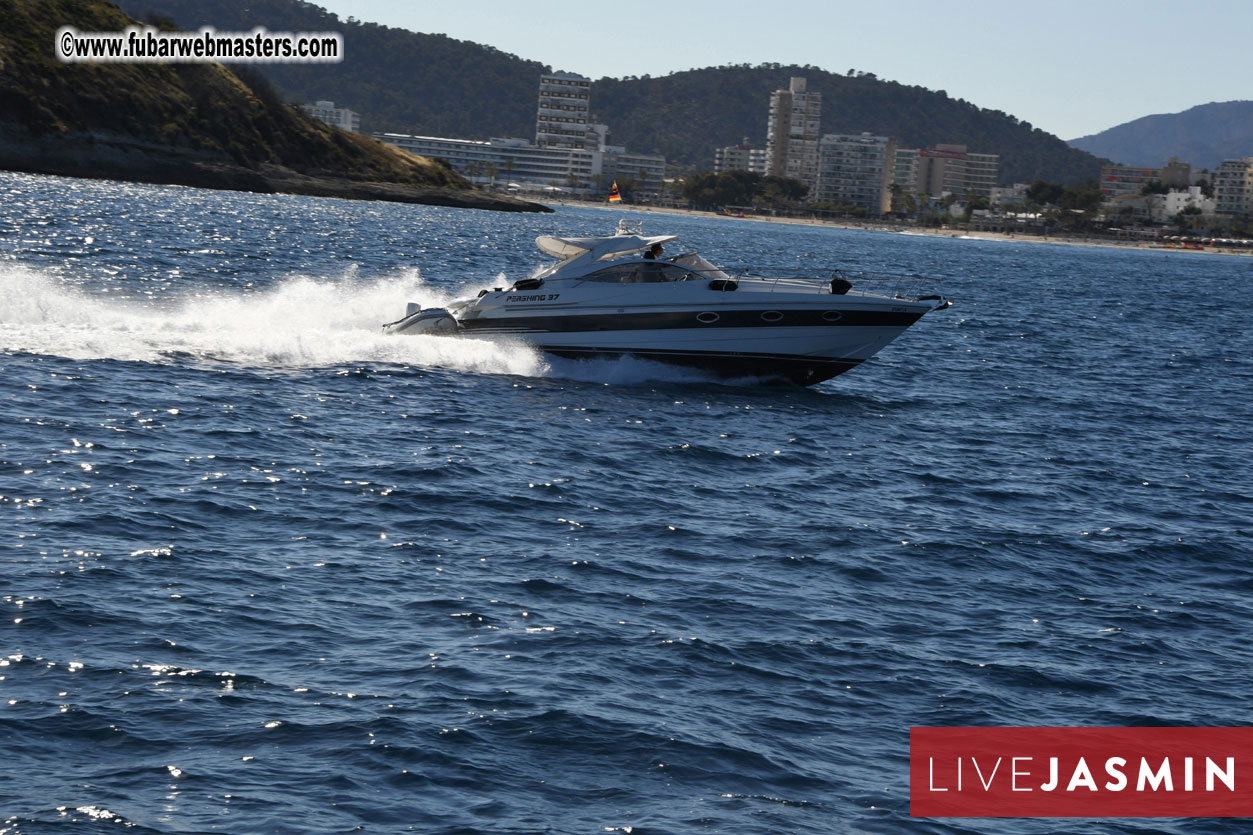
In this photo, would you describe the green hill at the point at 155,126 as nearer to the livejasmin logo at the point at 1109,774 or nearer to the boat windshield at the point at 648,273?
the boat windshield at the point at 648,273

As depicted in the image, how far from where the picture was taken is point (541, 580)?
1430cm

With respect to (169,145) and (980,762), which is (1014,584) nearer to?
(980,762)

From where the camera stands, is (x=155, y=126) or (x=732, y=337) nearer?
(x=732, y=337)

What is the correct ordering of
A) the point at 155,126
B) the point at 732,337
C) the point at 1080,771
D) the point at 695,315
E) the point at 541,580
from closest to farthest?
the point at 1080,771, the point at 541,580, the point at 695,315, the point at 732,337, the point at 155,126

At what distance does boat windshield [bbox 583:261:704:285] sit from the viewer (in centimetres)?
2677

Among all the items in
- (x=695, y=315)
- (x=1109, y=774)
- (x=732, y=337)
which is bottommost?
(x=1109, y=774)

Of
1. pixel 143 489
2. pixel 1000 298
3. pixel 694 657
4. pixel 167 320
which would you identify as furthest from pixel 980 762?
pixel 1000 298

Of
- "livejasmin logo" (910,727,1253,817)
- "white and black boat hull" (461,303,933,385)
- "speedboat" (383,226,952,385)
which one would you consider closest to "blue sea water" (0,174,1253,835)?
"livejasmin logo" (910,727,1253,817)

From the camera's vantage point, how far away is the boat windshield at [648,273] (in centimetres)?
2677

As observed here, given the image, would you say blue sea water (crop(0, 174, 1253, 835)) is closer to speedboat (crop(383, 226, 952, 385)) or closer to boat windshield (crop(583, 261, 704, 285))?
speedboat (crop(383, 226, 952, 385))

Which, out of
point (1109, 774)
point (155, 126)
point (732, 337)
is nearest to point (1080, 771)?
point (1109, 774)

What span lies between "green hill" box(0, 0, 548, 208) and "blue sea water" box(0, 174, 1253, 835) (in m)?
68.7

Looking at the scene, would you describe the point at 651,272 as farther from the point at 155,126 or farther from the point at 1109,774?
the point at 155,126

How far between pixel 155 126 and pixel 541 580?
100205 mm
